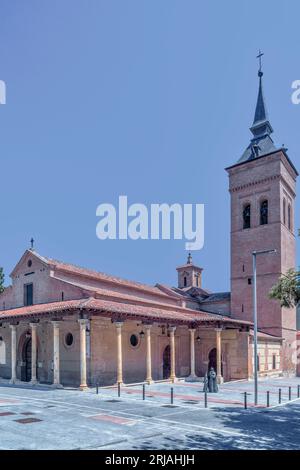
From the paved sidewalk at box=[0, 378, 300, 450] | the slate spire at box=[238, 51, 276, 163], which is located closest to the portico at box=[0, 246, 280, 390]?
the paved sidewalk at box=[0, 378, 300, 450]

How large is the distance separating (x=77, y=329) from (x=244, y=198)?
2496 centimetres

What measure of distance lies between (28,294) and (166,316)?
1060 centimetres

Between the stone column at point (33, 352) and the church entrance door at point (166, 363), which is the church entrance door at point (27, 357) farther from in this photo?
the church entrance door at point (166, 363)

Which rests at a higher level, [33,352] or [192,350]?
[33,352]

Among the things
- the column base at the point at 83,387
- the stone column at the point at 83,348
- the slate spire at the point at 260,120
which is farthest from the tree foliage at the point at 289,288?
the slate spire at the point at 260,120

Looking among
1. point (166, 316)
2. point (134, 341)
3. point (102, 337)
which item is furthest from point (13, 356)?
point (166, 316)

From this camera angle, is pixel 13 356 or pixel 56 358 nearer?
pixel 56 358

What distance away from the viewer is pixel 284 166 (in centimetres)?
4369

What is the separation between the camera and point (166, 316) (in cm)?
3019

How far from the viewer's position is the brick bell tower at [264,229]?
134 feet

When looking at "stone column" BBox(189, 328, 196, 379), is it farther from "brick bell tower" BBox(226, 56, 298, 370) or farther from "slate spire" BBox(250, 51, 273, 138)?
"slate spire" BBox(250, 51, 273, 138)

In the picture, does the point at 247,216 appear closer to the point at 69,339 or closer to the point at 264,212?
the point at 264,212

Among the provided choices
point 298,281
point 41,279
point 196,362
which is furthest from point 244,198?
point 298,281
